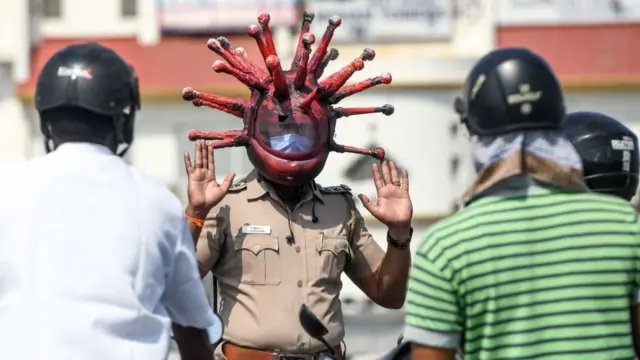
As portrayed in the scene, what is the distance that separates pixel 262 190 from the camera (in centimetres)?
441

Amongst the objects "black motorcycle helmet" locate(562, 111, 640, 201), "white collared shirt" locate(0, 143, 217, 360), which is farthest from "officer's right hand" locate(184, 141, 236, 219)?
"black motorcycle helmet" locate(562, 111, 640, 201)

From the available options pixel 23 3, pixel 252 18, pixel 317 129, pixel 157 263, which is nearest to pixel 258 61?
pixel 252 18

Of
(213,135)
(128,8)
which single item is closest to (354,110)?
(213,135)

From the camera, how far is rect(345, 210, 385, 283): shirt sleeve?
449 centimetres

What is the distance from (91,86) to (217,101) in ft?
4.85

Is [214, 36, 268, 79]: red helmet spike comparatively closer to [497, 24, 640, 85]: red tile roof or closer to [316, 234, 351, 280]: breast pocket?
[316, 234, 351, 280]: breast pocket

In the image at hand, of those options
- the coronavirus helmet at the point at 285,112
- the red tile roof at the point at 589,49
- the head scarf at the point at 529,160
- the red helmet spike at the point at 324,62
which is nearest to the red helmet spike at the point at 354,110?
the coronavirus helmet at the point at 285,112

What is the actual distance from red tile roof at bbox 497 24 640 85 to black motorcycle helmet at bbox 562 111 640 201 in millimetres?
9431

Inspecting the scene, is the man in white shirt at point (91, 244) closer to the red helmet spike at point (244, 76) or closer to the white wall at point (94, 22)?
the red helmet spike at point (244, 76)

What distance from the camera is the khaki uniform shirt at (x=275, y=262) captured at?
418cm

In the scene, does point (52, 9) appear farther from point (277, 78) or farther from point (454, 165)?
point (277, 78)

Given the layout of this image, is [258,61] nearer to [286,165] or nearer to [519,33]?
[519,33]

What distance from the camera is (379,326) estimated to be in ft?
38.6

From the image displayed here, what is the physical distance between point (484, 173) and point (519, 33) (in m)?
11.0
